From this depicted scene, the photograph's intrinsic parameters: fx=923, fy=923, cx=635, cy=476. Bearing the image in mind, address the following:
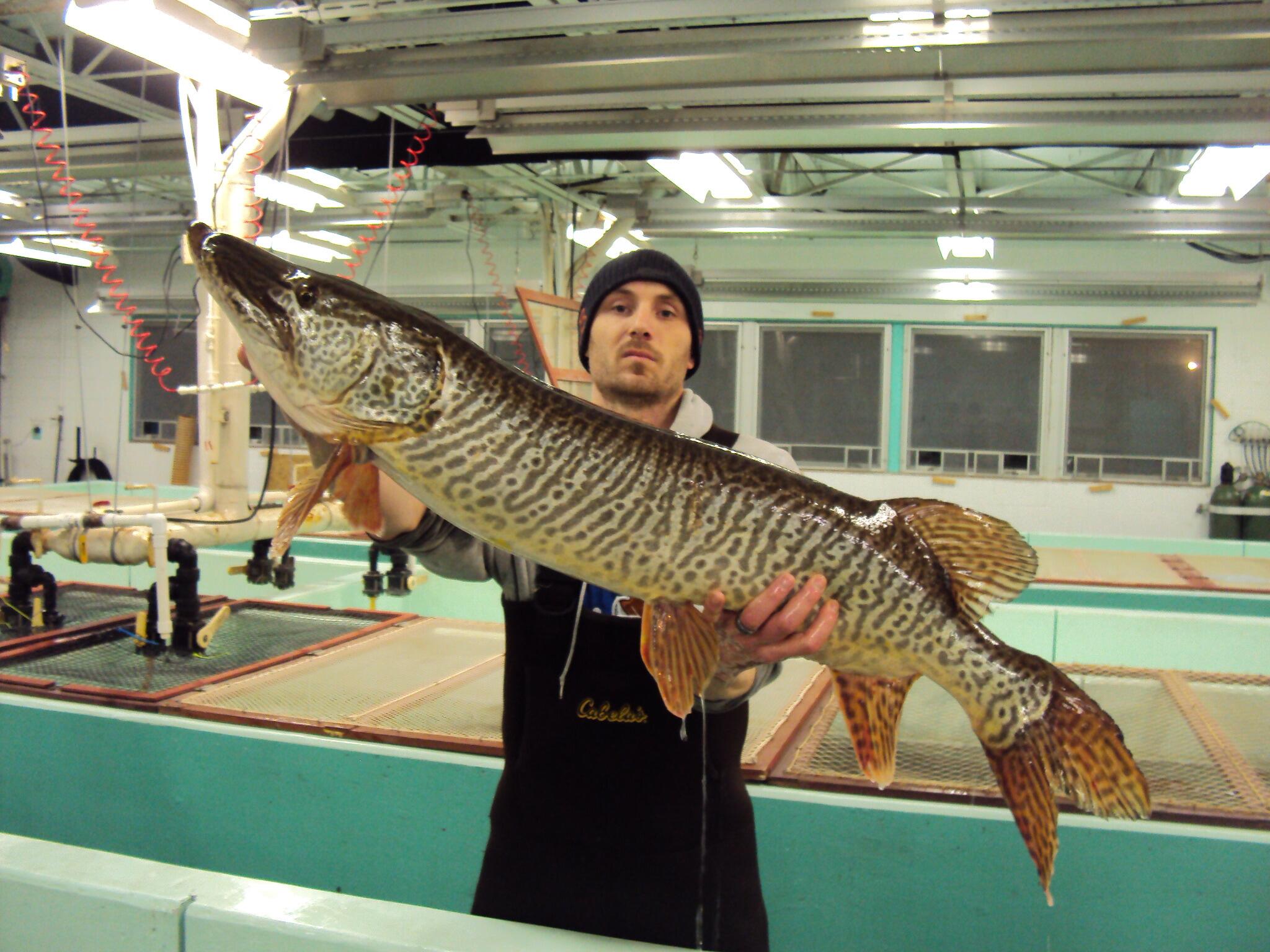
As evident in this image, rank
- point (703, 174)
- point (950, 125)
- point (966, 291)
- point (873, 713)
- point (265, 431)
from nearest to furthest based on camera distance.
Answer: point (873, 713), point (950, 125), point (703, 174), point (966, 291), point (265, 431)

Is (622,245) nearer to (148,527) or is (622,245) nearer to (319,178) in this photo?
(319,178)

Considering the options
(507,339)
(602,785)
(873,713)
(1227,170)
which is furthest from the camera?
(507,339)

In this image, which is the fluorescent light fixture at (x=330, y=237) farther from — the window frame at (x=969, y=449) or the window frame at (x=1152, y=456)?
the window frame at (x=1152, y=456)

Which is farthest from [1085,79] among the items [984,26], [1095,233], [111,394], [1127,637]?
[111,394]

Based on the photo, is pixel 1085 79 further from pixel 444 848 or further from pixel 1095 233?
pixel 1095 233

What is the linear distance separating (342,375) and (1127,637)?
3446mm

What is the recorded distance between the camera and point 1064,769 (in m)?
1.28

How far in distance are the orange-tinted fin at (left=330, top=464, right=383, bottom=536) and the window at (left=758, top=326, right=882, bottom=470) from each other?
9.00 m

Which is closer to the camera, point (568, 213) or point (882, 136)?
point (882, 136)

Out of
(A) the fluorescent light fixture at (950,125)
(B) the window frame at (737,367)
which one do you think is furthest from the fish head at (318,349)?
(B) the window frame at (737,367)

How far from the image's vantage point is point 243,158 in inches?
144

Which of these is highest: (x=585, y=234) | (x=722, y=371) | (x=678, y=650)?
(x=585, y=234)

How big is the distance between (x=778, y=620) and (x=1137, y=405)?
9687 millimetres

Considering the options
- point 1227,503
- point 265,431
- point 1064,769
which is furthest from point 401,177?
point 1227,503
